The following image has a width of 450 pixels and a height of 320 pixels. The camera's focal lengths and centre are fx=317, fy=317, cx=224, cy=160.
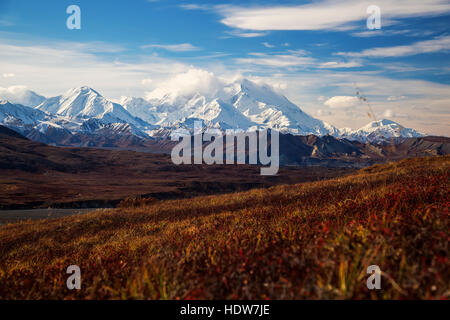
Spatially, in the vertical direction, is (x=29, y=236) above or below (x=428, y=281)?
below

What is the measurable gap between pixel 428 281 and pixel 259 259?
1.85 meters

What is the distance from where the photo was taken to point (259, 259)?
413 cm

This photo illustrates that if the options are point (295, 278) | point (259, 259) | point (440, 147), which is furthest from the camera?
point (440, 147)
